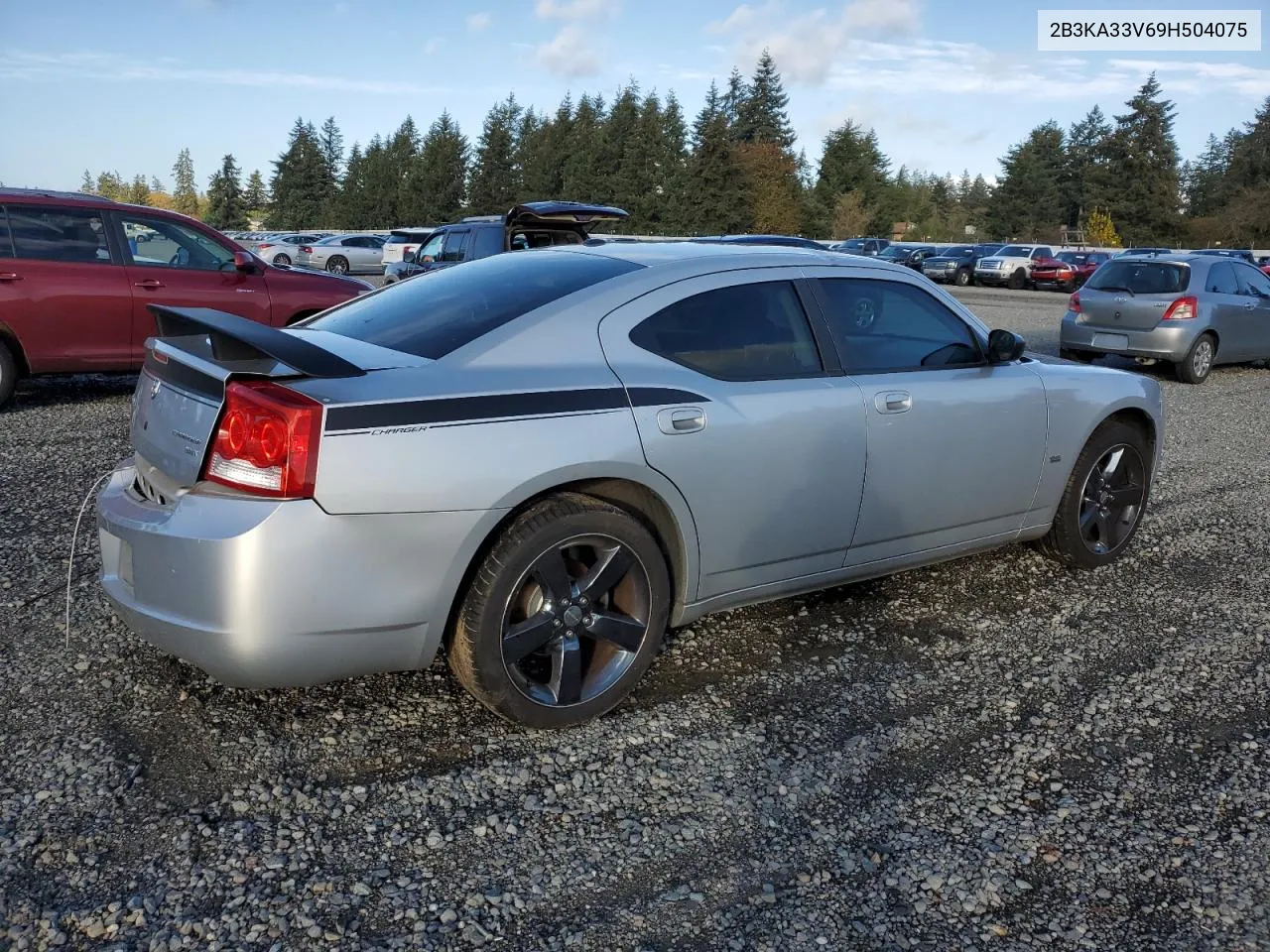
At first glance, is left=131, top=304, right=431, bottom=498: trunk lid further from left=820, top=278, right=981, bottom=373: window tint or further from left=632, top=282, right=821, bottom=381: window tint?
left=820, top=278, right=981, bottom=373: window tint

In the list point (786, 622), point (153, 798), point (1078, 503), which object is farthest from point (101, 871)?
point (1078, 503)

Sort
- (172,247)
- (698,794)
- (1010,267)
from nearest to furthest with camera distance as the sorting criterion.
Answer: (698,794), (172,247), (1010,267)

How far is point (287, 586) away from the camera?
2949 mm

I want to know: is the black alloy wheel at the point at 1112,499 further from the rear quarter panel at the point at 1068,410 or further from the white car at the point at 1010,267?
the white car at the point at 1010,267

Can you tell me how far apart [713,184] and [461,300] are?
204 feet

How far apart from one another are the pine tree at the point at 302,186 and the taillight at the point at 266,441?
3341 inches

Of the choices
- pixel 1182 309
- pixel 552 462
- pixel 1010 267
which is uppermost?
pixel 1010 267

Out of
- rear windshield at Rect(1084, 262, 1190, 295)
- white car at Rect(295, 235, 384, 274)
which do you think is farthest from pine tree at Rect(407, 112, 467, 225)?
rear windshield at Rect(1084, 262, 1190, 295)

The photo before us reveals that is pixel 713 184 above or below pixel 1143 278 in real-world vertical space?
above

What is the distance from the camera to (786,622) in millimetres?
4520

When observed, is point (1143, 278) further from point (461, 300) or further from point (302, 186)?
point (302, 186)

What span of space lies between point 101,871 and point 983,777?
2.44 metres

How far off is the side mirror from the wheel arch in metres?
1.82

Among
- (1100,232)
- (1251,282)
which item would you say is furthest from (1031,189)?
(1251,282)
